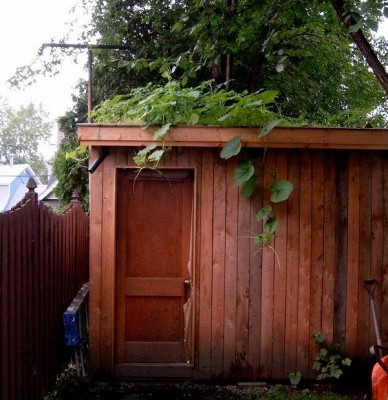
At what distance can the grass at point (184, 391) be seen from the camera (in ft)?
16.0

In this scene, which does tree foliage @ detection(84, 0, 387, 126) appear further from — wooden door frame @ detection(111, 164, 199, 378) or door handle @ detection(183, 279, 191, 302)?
door handle @ detection(183, 279, 191, 302)

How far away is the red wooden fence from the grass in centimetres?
24

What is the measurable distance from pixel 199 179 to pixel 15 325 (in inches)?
89.5

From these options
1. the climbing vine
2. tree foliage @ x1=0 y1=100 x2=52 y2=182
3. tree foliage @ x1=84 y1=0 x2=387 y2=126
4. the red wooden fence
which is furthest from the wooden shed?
tree foliage @ x1=0 y1=100 x2=52 y2=182

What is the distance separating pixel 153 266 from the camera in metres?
5.37

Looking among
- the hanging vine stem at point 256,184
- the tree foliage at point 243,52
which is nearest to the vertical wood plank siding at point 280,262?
the hanging vine stem at point 256,184

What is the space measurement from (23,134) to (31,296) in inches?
2696

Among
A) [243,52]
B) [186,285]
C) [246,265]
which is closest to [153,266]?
[186,285]

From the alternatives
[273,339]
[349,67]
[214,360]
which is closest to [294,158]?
[273,339]

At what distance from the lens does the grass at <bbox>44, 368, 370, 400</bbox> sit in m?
4.87

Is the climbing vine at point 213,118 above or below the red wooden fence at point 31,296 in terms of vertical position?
above

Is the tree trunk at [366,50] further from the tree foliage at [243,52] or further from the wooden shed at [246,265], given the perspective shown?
the tree foliage at [243,52]

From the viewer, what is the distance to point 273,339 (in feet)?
17.1

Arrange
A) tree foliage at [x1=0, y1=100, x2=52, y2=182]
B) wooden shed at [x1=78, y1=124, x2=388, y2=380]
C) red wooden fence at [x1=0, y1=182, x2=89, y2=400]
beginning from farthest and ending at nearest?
tree foliage at [x1=0, y1=100, x2=52, y2=182], wooden shed at [x1=78, y1=124, x2=388, y2=380], red wooden fence at [x1=0, y1=182, x2=89, y2=400]
